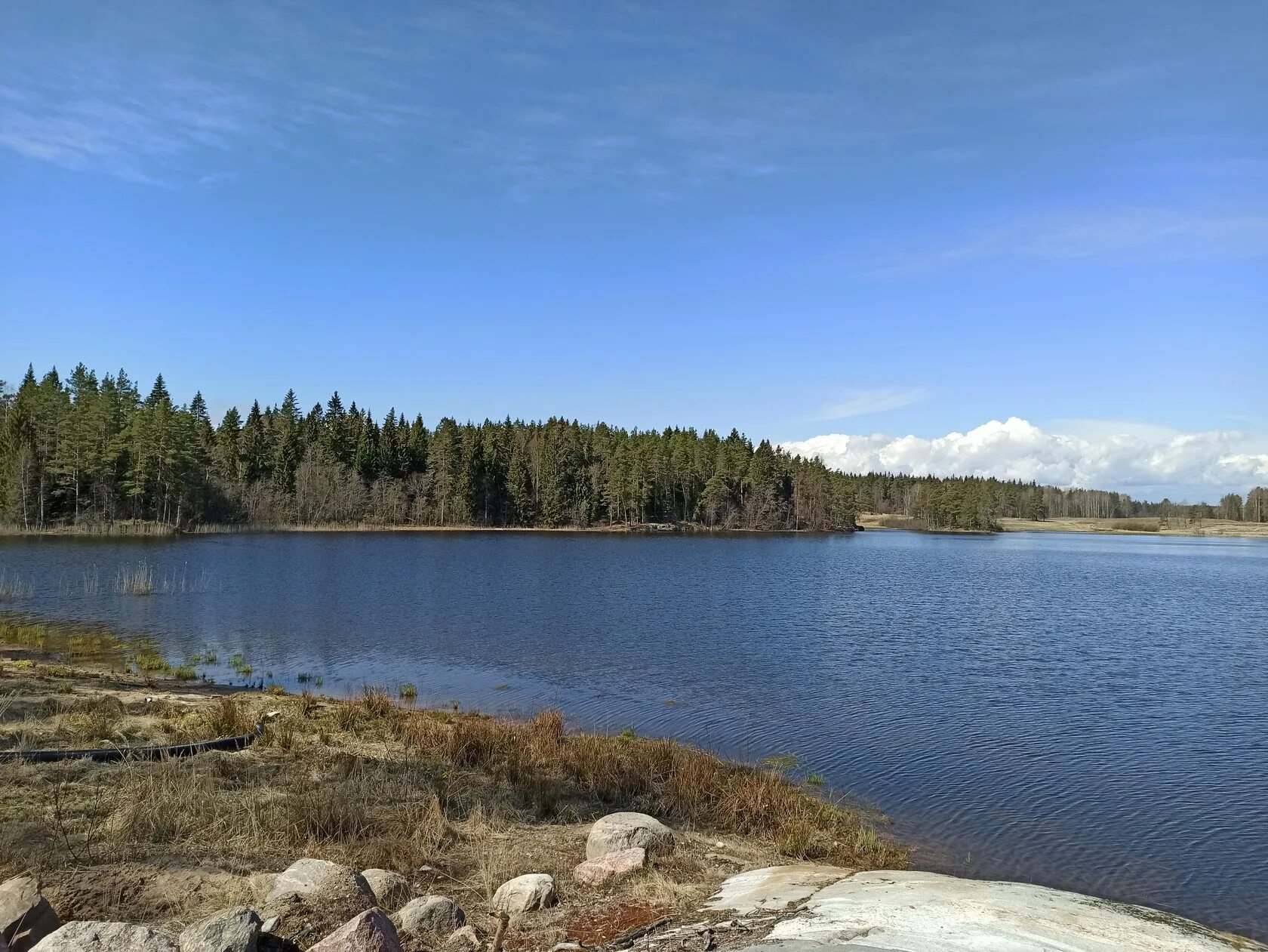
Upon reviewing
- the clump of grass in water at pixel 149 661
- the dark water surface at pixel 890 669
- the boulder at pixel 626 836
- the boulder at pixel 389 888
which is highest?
the boulder at pixel 389 888

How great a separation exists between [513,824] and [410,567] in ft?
171

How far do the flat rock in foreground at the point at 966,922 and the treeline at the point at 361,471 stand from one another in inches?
3730

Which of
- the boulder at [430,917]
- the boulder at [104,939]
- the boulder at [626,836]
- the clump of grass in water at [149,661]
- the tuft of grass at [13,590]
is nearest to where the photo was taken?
the boulder at [104,939]

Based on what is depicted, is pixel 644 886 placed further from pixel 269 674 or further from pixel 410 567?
pixel 410 567

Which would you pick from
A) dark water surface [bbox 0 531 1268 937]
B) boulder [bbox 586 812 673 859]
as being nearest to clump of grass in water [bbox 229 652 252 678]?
dark water surface [bbox 0 531 1268 937]

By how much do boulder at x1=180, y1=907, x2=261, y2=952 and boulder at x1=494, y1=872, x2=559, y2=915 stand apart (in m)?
2.40

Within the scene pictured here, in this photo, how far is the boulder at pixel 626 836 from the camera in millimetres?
9031

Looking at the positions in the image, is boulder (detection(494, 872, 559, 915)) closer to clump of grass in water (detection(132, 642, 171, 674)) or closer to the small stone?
the small stone

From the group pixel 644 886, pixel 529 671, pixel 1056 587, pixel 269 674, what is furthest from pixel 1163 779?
pixel 1056 587

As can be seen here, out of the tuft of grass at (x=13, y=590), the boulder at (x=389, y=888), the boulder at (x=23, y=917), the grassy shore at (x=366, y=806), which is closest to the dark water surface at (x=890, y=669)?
the tuft of grass at (x=13, y=590)

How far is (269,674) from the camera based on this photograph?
24.9 metres

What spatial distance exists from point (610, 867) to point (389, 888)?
2.27 metres

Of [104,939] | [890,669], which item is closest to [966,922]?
[104,939]

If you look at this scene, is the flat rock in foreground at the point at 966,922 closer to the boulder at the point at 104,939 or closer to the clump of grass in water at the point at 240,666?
the boulder at the point at 104,939
